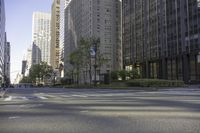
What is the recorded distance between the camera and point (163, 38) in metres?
86.7

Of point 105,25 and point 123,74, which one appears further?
point 105,25

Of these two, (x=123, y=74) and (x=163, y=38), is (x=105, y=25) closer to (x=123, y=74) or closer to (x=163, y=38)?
(x=163, y=38)

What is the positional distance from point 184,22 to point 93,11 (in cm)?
6276

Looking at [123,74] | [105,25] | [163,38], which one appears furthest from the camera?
[105,25]

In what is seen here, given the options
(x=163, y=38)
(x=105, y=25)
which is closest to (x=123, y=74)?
(x=163, y=38)

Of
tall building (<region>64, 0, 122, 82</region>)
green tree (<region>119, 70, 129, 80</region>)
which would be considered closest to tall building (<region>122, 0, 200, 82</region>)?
green tree (<region>119, 70, 129, 80</region>)

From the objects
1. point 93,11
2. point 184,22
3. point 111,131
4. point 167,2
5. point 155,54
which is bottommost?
point 111,131

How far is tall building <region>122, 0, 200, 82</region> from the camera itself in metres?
75.4

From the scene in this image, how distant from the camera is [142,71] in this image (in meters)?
100

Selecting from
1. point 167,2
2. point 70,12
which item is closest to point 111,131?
point 167,2

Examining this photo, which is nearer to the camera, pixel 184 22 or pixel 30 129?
pixel 30 129

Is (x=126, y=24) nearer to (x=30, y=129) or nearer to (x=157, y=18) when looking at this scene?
(x=157, y=18)

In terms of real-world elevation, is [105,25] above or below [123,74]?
above

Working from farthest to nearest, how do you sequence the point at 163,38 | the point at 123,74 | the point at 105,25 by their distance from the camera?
the point at 105,25
the point at 163,38
the point at 123,74
